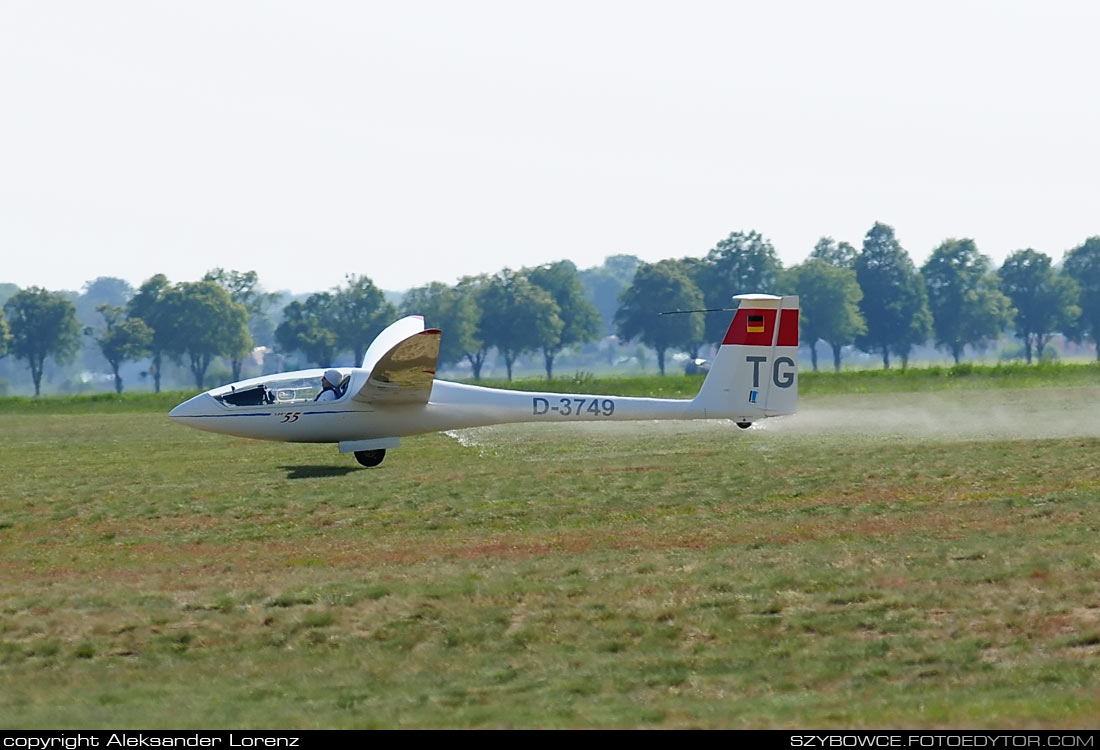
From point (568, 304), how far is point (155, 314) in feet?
147

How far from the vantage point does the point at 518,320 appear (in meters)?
144

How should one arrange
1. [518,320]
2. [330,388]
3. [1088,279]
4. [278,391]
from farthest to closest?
[1088,279] → [518,320] → [278,391] → [330,388]

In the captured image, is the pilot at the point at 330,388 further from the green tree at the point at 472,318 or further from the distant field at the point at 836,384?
the green tree at the point at 472,318

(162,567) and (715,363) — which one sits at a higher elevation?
(715,363)

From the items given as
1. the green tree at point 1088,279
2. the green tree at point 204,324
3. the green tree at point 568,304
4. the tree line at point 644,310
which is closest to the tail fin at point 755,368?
the tree line at point 644,310

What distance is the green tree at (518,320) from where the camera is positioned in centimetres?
14400

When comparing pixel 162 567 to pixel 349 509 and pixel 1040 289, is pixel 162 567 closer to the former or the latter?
pixel 349 509

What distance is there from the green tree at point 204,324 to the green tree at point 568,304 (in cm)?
3232

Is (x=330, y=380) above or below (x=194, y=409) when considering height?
above

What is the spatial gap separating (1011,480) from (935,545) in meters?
6.58

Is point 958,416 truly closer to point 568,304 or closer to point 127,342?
point 127,342

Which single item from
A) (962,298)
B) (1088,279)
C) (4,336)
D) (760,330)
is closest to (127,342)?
(4,336)

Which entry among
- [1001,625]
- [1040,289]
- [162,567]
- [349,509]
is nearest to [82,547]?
[162,567]
